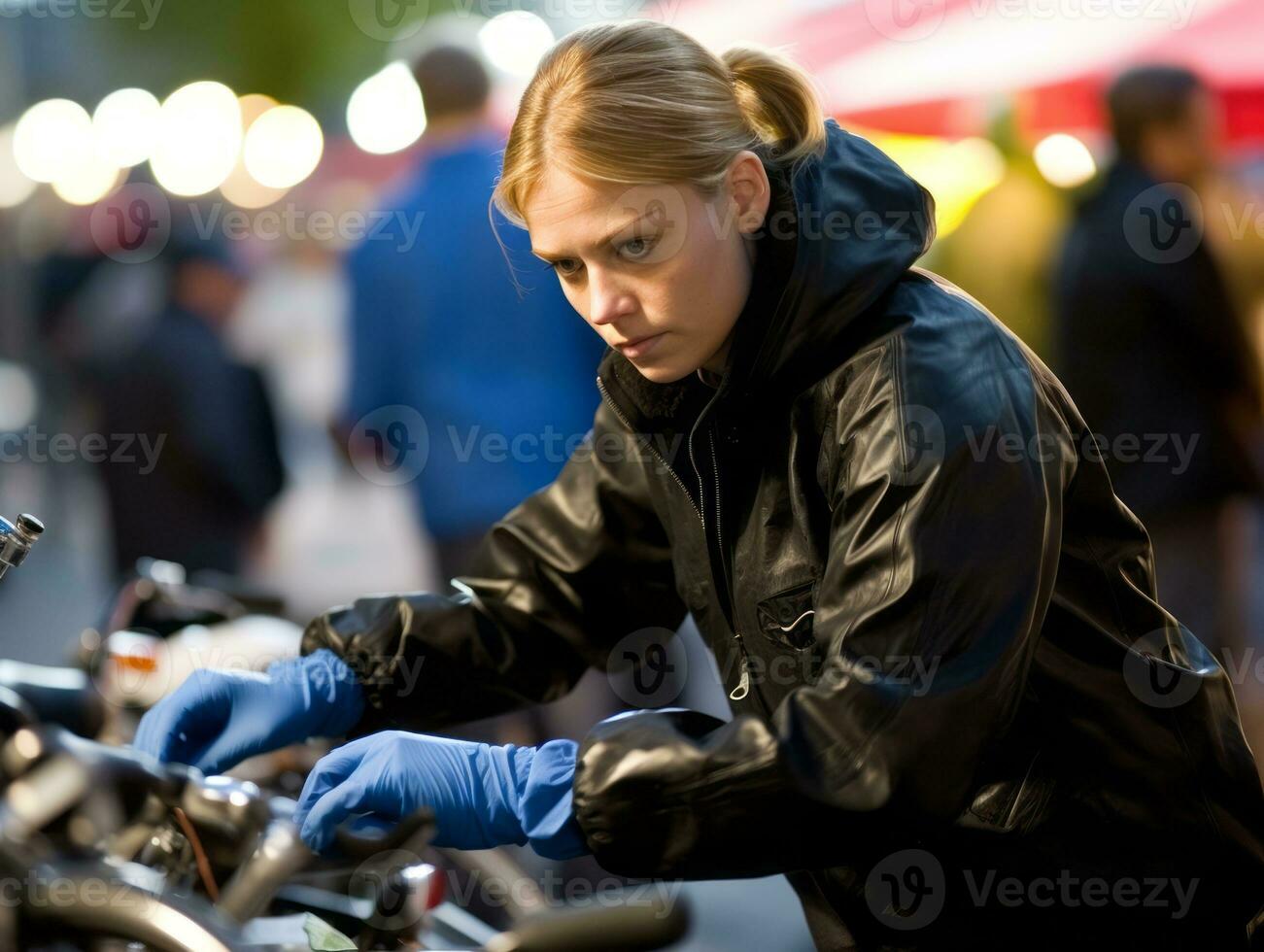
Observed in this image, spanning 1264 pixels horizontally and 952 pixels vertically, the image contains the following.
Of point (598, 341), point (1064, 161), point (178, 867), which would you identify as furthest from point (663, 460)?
point (1064, 161)

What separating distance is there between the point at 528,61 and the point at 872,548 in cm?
485

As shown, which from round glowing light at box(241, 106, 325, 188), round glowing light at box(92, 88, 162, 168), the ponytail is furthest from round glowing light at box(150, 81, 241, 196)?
the ponytail

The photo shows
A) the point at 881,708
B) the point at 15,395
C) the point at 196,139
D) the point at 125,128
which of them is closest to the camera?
the point at 881,708

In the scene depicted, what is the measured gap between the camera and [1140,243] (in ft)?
14.0

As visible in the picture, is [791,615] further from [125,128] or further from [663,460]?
[125,128]

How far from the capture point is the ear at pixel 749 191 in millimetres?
1871

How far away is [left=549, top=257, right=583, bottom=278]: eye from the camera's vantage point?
6.13 feet

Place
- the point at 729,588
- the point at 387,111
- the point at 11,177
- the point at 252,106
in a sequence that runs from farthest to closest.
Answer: the point at 252,106 → the point at 11,177 → the point at 387,111 → the point at 729,588

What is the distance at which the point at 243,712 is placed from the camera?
2205 mm

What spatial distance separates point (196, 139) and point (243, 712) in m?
11.8

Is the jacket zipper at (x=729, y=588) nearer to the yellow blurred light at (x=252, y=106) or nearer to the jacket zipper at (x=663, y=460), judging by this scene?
the jacket zipper at (x=663, y=460)

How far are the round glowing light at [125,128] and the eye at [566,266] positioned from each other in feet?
40.4

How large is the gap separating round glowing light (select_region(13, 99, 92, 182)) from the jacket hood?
1169cm

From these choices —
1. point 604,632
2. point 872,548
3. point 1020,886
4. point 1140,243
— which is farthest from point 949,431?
point 1140,243
